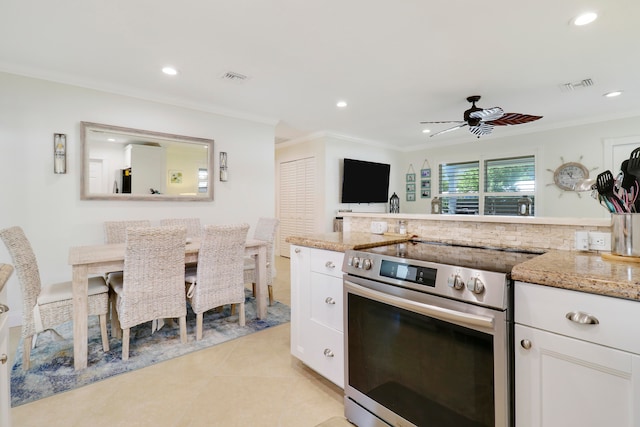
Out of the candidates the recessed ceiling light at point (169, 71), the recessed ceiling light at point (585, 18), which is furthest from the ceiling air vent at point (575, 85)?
the recessed ceiling light at point (169, 71)

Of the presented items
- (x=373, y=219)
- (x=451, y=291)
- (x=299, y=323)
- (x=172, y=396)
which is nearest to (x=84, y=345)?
(x=172, y=396)

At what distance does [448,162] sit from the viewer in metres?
6.34

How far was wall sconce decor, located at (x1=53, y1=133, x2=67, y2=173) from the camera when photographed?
3072mm

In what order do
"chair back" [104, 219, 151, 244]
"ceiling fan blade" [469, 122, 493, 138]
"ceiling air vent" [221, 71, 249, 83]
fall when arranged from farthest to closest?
"ceiling fan blade" [469, 122, 493, 138]
"chair back" [104, 219, 151, 244]
"ceiling air vent" [221, 71, 249, 83]

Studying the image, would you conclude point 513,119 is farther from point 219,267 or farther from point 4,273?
point 4,273

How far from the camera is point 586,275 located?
3.27 ft

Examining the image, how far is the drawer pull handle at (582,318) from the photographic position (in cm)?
96

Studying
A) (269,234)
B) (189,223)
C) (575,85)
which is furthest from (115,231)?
(575,85)

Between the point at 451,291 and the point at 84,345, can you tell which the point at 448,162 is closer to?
the point at 451,291

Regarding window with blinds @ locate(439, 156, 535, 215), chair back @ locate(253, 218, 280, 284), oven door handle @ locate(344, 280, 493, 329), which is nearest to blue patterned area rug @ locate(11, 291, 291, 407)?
chair back @ locate(253, 218, 280, 284)

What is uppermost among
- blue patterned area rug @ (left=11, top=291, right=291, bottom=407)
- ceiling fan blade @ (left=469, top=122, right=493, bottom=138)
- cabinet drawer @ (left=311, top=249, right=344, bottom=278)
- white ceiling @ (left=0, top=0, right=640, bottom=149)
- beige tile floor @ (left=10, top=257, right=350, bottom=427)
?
white ceiling @ (left=0, top=0, right=640, bottom=149)

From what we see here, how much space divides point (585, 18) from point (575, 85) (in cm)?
158

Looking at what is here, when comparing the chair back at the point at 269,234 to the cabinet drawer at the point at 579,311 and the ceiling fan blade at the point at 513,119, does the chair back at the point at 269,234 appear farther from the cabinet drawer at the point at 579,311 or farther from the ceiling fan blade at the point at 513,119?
the ceiling fan blade at the point at 513,119

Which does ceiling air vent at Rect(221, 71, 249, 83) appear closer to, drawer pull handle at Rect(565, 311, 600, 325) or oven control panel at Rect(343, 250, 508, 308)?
oven control panel at Rect(343, 250, 508, 308)
